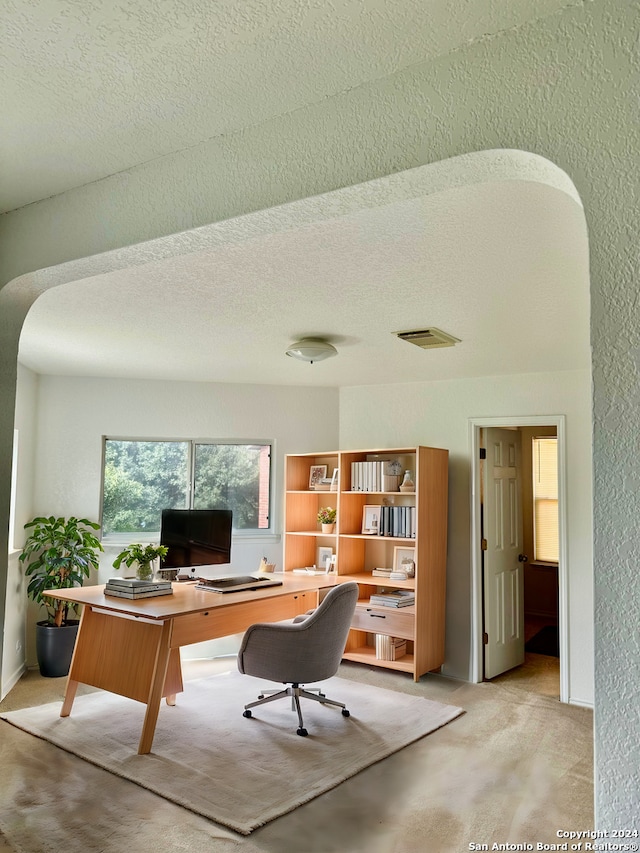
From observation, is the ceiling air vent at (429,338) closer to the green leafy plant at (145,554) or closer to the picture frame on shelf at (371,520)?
the picture frame on shelf at (371,520)

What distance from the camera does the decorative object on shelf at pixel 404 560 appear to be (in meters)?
5.20

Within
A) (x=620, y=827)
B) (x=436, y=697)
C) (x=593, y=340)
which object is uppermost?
(x=593, y=340)

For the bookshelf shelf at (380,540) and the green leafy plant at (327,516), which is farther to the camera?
the green leafy plant at (327,516)

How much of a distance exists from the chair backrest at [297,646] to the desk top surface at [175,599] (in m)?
0.28

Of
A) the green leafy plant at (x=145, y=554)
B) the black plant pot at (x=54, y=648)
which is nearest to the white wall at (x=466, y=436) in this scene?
the green leafy plant at (x=145, y=554)

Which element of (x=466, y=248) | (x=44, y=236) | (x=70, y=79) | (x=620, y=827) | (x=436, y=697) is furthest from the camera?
(x=436, y=697)

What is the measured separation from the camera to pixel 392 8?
1.32 meters

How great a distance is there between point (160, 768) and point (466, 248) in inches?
116

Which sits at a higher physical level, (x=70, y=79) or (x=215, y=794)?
(x=70, y=79)

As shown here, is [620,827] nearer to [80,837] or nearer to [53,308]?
[80,837]

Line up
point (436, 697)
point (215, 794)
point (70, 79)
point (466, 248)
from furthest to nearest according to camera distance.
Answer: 1. point (436, 697)
2. point (215, 794)
3. point (466, 248)
4. point (70, 79)

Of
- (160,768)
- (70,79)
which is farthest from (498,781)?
(70,79)

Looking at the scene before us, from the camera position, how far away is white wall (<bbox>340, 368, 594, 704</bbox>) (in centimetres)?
467

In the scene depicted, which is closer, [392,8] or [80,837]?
[392,8]
